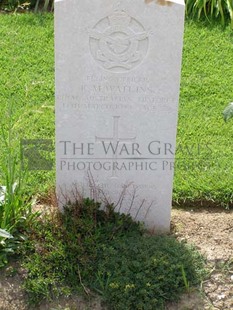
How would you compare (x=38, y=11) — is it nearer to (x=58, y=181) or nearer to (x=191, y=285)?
(x=58, y=181)

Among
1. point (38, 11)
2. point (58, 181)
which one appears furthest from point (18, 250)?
point (38, 11)

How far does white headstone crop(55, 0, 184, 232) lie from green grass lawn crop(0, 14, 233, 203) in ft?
1.35

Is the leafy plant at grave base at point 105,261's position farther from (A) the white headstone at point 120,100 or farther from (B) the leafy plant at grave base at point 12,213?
(A) the white headstone at point 120,100

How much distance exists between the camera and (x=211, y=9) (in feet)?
23.2

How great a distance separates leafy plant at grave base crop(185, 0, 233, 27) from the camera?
7039mm

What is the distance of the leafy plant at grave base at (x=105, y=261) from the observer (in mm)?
4062

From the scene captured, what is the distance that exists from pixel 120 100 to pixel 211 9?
3152 mm

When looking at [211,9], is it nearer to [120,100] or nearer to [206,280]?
[120,100]

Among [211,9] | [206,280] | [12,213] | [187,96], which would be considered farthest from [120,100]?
[211,9]

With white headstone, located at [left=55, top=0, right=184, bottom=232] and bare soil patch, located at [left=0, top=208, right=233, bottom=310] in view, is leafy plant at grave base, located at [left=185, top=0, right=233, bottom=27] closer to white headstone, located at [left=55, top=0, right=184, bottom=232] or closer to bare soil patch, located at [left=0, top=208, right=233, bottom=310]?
bare soil patch, located at [left=0, top=208, right=233, bottom=310]

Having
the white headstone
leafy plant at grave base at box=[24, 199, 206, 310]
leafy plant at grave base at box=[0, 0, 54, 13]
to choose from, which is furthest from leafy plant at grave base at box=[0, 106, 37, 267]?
leafy plant at grave base at box=[0, 0, 54, 13]

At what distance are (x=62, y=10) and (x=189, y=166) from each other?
1.71 meters

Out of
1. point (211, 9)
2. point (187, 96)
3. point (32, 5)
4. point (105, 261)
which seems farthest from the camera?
point (32, 5)

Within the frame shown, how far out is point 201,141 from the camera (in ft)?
18.1
